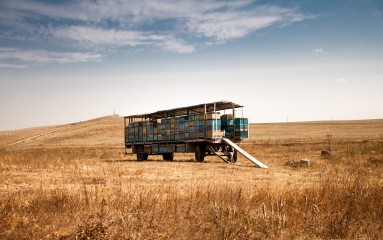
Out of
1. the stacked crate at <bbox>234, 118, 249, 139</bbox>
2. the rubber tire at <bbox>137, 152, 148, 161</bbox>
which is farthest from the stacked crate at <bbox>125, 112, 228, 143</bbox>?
the stacked crate at <bbox>234, 118, 249, 139</bbox>

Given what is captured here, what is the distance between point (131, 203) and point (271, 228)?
2779 millimetres

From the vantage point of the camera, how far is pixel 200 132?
21406mm

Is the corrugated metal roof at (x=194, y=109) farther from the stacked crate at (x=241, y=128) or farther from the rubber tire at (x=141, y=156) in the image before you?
the rubber tire at (x=141, y=156)

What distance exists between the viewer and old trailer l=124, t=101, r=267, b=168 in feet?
68.0

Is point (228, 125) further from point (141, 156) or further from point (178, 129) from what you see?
point (141, 156)

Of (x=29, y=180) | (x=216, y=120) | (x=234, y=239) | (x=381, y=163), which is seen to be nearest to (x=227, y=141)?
(x=216, y=120)

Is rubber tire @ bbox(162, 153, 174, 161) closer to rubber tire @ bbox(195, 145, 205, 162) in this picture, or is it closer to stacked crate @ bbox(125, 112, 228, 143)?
stacked crate @ bbox(125, 112, 228, 143)

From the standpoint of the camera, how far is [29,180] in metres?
11.7

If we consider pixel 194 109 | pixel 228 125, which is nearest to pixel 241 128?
pixel 228 125

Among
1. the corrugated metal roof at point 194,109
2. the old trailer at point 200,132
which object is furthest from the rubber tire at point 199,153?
the corrugated metal roof at point 194,109

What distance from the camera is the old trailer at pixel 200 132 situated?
2073cm

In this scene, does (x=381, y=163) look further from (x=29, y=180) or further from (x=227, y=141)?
(x=29, y=180)

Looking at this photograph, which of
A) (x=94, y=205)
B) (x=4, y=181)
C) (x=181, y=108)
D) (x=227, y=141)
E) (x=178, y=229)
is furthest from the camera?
(x=181, y=108)

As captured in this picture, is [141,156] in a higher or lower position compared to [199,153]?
lower
